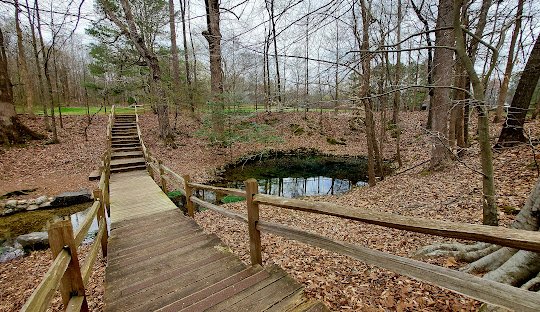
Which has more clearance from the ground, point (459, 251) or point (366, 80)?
point (366, 80)

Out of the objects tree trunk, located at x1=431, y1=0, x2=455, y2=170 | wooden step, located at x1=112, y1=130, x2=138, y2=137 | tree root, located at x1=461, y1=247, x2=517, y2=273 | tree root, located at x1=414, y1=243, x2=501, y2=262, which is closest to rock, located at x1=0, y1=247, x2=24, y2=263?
tree root, located at x1=414, y1=243, x2=501, y2=262

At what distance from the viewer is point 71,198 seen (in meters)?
9.36

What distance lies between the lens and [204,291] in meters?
2.81

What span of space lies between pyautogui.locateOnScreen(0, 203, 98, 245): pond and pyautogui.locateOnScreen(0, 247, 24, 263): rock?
49 cm

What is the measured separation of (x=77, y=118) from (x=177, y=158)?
10499 millimetres

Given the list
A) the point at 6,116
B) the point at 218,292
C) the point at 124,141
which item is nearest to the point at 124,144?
the point at 124,141

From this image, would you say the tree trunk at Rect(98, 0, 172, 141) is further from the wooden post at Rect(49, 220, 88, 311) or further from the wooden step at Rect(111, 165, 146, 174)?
the wooden post at Rect(49, 220, 88, 311)

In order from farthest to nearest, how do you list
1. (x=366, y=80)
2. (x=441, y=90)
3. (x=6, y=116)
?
(x=6, y=116)
(x=441, y=90)
(x=366, y=80)

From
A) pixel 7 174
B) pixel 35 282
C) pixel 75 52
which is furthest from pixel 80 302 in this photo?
pixel 75 52

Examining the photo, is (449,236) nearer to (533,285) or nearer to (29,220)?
(533,285)

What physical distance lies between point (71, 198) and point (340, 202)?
31.7 ft

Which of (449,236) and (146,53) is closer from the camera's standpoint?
(449,236)

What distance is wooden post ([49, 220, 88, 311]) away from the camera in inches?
91.2

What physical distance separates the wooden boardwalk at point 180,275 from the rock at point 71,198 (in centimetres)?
428
